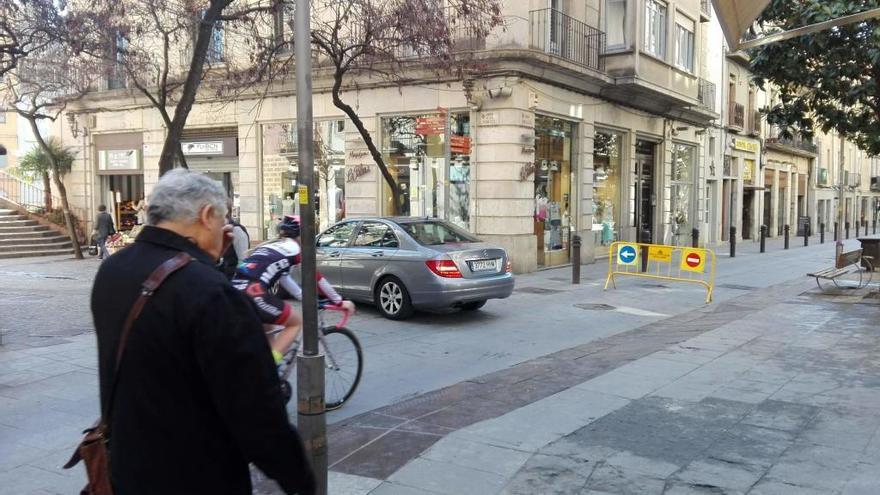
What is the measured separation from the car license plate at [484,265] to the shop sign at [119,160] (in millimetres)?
17032

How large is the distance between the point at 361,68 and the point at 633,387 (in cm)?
1084

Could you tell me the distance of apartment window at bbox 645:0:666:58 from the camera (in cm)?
2061

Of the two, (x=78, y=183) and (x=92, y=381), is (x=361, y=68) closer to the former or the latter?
(x=92, y=381)

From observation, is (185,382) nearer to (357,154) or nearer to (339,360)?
(339,360)

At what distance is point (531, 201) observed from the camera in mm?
16922

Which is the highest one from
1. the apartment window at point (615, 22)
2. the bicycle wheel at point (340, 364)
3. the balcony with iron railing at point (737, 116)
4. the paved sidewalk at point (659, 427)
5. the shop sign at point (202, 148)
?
the apartment window at point (615, 22)

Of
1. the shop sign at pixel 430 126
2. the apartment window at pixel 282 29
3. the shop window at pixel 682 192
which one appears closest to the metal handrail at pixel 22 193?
the apartment window at pixel 282 29

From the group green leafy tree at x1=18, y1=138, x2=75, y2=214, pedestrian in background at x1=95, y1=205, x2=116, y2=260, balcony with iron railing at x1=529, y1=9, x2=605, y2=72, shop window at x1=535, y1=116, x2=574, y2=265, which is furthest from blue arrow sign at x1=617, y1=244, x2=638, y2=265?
green leafy tree at x1=18, y1=138, x2=75, y2=214

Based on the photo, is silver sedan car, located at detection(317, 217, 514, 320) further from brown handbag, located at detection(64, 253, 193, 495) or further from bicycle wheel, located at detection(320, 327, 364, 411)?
brown handbag, located at detection(64, 253, 193, 495)

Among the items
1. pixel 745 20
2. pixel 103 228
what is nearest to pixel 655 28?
pixel 745 20

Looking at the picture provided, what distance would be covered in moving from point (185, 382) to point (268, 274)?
3611 mm

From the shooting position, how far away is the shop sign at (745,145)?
3162cm

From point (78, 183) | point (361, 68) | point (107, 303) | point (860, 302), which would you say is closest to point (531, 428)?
point (107, 303)

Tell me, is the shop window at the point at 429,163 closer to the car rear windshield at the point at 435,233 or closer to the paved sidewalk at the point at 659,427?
the car rear windshield at the point at 435,233
